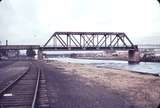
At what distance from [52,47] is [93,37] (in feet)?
86.2

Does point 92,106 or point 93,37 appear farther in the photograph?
point 93,37

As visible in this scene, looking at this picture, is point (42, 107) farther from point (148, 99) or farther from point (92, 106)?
point (148, 99)

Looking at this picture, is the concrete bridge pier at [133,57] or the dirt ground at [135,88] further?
the concrete bridge pier at [133,57]

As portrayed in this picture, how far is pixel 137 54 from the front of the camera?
159 metres

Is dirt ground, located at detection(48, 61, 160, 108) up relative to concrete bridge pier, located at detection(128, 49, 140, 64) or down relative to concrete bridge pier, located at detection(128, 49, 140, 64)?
down

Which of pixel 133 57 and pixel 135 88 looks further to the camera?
pixel 133 57

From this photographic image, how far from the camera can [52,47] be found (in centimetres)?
15575

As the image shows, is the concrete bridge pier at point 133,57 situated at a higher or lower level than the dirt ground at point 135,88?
higher

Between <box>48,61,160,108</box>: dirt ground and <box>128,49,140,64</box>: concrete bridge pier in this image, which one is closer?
<box>48,61,160,108</box>: dirt ground

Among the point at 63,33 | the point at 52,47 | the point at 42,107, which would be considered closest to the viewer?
the point at 42,107

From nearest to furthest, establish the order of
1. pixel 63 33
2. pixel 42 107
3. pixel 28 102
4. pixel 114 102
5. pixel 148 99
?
pixel 42 107 → pixel 28 102 → pixel 114 102 → pixel 148 99 → pixel 63 33

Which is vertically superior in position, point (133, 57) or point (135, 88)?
point (133, 57)

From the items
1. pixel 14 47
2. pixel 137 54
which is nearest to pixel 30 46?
pixel 14 47

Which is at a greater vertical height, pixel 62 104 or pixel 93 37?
pixel 93 37
